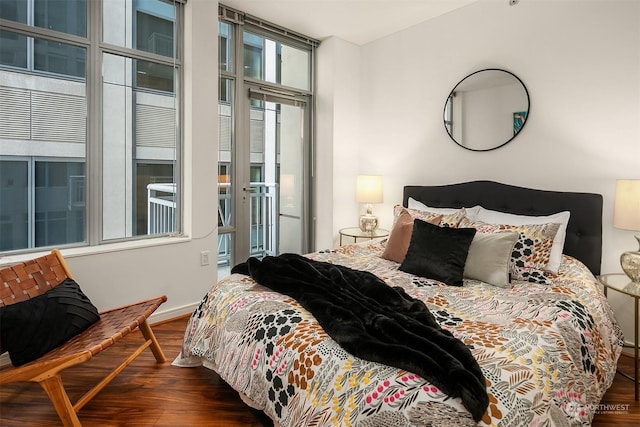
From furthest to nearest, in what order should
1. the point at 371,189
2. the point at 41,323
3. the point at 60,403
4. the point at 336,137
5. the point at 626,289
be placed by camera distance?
the point at 336,137 < the point at 371,189 < the point at 626,289 < the point at 41,323 < the point at 60,403

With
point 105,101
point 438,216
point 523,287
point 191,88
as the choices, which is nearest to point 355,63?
point 191,88

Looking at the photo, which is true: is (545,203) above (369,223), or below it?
above

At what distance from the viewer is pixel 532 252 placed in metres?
2.36

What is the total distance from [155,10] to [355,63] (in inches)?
85.0

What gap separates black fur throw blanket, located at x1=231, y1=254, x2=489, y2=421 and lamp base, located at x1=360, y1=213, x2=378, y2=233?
171cm

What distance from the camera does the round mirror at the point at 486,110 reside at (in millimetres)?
3098

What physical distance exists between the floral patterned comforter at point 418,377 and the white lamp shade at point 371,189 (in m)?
1.61

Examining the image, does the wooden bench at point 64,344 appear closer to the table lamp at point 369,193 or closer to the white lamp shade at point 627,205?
the table lamp at point 369,193

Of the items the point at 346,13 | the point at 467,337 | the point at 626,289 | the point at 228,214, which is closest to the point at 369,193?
the point at 228,214

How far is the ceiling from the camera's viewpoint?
342 cm

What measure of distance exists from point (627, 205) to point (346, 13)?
2773 millimetres

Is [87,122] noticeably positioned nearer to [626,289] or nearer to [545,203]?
[545,203]

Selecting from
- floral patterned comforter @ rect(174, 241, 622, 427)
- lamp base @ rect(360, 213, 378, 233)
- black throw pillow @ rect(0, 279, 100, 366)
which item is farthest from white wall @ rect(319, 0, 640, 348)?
black throw pillow @ rect(0, 279, 100, 366)

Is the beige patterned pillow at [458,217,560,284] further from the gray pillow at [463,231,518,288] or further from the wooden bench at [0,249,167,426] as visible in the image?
the wooden bench at [0,249,167,426]
